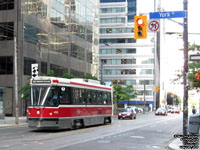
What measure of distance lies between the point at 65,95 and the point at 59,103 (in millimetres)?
862

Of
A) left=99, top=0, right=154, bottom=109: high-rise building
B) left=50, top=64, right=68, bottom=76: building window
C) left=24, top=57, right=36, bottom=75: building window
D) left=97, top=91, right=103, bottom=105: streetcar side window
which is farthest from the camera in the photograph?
left=99, top=0, right=154, bottom=109: high-rise building

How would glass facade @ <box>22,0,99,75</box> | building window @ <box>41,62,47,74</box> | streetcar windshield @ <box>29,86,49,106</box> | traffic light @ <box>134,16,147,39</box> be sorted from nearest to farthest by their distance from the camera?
traffic light @ <box>134,16,147,39</box>, streetcar windshield @ <box>29,86,49,106</box>, glass facade @ <box>22,0,99,75</box>, building window @ <box>41,62,47,74</box>

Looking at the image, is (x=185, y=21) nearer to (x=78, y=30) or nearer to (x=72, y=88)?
(x=72, y=88)

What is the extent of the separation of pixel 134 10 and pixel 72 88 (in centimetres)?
9926

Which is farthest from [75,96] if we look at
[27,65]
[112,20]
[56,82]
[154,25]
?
[112,20]

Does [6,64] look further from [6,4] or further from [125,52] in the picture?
[125,52]

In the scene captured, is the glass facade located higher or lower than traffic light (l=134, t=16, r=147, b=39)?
higher

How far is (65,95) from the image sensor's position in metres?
23.1

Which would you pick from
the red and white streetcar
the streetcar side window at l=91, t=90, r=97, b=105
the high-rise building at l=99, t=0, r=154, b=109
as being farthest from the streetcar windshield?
the high-rise building at l=99, t=0, r=154, b=109

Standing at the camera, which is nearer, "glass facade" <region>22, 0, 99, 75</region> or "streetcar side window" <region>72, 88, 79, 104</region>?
"streetcar side window" <region>72, 88, 79, 104</region>

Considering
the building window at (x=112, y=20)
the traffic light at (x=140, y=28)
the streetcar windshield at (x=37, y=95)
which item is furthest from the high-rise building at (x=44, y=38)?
the building window at (x=112, y=20)

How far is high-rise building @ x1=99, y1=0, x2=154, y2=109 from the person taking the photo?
4557 inches

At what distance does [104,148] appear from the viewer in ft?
48.8

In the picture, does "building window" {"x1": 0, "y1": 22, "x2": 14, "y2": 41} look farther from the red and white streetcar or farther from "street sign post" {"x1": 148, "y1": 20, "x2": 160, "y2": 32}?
"street sign post" {"x1": 148, "y1": 20, "x2": 160, "y2": 32}
